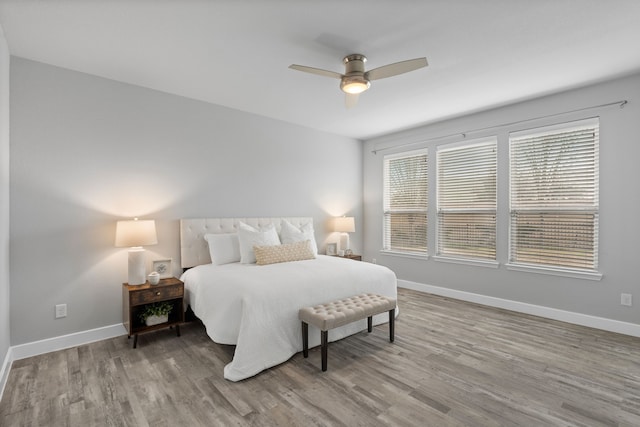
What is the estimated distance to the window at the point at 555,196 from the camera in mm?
3566

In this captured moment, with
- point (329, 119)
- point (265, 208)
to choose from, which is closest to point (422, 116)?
point (329, 119)

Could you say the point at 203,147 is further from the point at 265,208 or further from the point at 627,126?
the point at 627,126

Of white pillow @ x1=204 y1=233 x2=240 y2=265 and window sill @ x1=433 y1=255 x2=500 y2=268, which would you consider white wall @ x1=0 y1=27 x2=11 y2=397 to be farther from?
window sill @ x1=433 y1=255 x2=500 y2=268

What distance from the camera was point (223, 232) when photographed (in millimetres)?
4055

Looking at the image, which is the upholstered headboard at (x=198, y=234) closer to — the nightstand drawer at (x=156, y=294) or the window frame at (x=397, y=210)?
the nightstand drawer at (x=156, y=294)

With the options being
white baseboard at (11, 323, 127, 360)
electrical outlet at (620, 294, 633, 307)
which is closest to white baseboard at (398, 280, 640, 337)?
electrical outlet at (620, 294, 633, 307)

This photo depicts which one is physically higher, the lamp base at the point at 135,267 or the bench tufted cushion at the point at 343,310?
the lamp base at the point at 135,267

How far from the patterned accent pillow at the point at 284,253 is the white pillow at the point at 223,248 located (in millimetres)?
285

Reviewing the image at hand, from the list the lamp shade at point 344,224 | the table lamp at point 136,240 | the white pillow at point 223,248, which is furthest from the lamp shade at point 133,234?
the lamp shade at point 344,224

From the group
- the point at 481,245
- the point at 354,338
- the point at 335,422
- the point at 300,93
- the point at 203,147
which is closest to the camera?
the point at 335,422

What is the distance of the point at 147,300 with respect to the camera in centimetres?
304

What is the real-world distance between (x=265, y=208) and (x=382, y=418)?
3235 millimetres

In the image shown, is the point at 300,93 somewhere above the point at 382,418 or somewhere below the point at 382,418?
above

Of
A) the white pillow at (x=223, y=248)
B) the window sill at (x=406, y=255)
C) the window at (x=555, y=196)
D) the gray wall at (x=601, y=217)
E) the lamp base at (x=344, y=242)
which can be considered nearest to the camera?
the gray wall at (x=601, y=217)
